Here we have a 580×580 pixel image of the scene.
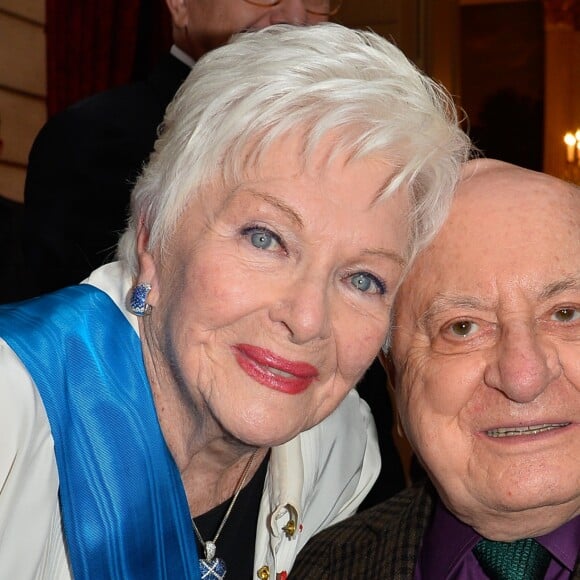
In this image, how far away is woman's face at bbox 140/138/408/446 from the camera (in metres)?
2.10

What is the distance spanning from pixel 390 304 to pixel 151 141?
1094mm

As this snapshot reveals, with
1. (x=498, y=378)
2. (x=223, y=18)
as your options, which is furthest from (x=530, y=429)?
(x=223, y=18)

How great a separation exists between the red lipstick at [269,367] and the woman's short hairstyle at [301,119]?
0.29 m

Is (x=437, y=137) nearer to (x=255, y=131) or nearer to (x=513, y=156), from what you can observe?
(x=255, y=131)

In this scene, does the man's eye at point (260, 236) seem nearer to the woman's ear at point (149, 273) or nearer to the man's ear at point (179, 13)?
the woman's ear at point (149, 273)

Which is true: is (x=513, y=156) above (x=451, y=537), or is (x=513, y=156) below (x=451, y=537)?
below

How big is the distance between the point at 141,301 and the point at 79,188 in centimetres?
82

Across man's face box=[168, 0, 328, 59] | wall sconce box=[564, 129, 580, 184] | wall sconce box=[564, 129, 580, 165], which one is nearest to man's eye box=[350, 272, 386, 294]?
man's face box=[168, 0, 328, 59]

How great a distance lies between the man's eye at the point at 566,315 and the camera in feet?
7.14

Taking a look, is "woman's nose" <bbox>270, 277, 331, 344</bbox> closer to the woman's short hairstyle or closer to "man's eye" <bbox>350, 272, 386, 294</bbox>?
"man's eye" <bbox>350, 272, 386, 294</bbox>

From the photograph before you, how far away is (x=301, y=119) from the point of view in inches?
85.0

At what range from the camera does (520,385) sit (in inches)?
82.4

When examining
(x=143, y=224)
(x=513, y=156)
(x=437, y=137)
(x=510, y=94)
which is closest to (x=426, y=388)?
(x=437, y=137)

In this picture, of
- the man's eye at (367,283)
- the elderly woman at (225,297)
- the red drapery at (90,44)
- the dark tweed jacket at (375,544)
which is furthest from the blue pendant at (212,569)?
the red drapery at (90,44)
